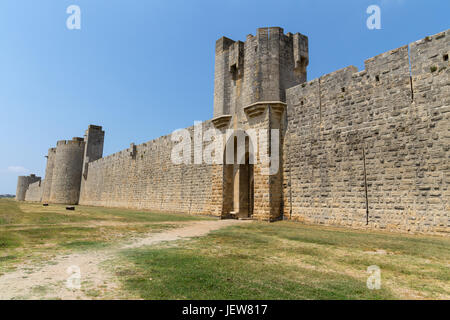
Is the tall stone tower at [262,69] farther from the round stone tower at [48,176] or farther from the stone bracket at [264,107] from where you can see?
the round stone tower at [48,176]

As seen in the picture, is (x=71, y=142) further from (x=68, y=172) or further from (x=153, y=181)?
(x=153, y=181)

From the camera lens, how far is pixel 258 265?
12.8 feet

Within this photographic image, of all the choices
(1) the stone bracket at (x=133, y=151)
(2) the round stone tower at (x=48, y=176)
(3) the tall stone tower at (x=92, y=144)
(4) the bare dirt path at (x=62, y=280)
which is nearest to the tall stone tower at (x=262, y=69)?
(4) the bare dirt path at (x=62, y=280)

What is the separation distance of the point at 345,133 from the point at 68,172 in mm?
36989

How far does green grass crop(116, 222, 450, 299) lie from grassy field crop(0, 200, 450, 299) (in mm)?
10

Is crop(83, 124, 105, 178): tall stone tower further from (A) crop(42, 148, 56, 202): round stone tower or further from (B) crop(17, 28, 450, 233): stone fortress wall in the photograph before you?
(B) crop(17, 28, 450, 233): stone fortress wall

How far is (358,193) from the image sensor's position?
9156mm

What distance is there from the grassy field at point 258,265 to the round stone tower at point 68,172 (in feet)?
111

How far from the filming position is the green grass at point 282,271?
2.77m

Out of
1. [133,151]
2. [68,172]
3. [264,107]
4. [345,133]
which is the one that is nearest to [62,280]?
[345,133]

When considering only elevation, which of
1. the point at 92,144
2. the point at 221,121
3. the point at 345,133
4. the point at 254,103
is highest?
the point at 92,144

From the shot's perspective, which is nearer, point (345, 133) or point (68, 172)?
point (345, 133)
